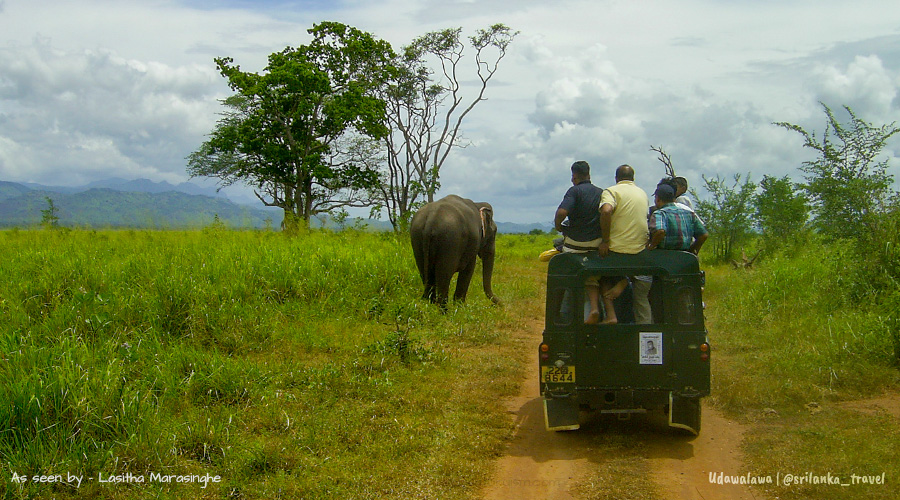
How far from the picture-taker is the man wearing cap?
18.6 feet

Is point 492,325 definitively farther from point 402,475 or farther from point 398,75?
point 398,75

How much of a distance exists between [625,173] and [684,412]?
198cm

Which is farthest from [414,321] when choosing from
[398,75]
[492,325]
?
[398,75]

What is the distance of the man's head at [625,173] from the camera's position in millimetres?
5984

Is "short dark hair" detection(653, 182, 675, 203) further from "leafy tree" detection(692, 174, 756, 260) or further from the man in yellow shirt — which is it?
"leafy tree" detection(692, 174, 756, 260)

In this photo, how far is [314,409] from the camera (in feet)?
18.4

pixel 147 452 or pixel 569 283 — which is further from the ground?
pixel 569 283

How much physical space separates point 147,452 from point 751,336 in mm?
7173

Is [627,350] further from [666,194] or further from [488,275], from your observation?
[488,275]

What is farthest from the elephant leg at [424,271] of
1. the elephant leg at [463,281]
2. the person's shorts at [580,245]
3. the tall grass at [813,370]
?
the person's shorts at [580,245]

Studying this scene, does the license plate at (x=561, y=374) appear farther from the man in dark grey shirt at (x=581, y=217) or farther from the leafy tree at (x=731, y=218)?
the leafy tree at (x=731, y=218)

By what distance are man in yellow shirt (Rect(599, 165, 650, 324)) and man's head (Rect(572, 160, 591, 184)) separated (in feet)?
2.12

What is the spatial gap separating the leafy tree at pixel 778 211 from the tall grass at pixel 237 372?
35.3 feet

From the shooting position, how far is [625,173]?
599cm
